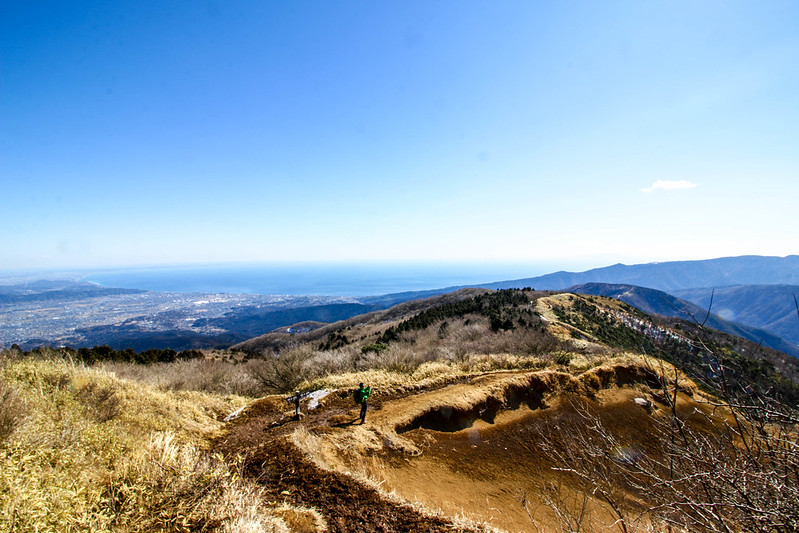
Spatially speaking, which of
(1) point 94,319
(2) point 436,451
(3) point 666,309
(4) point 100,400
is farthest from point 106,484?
(3) point 666,309

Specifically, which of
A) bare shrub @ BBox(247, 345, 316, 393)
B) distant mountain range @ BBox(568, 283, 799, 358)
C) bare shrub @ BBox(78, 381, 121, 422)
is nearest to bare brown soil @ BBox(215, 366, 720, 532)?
bare shrub @ BBox(78, 381, 121, 422)

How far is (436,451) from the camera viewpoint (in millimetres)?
9039

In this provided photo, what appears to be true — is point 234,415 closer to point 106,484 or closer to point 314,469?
point 314,469

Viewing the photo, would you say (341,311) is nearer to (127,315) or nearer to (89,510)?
(127,315)

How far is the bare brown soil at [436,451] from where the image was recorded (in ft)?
18.5

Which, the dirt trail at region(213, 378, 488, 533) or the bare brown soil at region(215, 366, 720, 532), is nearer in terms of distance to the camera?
the dirt trail at region(213, 378, 488, 533)

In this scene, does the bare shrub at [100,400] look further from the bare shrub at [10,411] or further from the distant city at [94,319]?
the distant city at [94,319]

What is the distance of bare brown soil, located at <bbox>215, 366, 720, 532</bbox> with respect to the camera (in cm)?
564

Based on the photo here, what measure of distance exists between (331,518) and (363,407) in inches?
161

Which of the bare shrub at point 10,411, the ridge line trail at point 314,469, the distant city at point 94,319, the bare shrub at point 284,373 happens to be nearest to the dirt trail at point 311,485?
the ridge line trail at point 314,469

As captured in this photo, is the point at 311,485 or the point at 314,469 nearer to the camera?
the point at 311,485

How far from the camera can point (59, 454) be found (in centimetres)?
427

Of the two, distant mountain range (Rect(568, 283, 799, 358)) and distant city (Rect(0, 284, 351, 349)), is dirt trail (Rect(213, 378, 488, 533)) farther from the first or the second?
distant mountain range (Rect(568, 283, 799, 358))

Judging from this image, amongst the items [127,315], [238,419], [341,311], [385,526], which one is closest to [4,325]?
[127,315]
